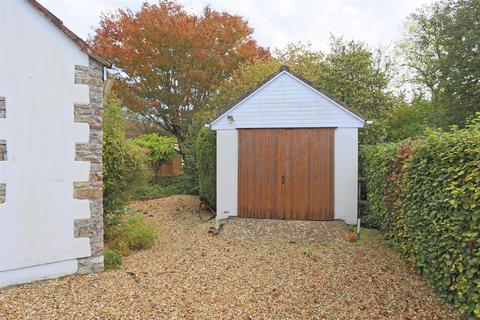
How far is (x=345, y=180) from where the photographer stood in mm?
7613

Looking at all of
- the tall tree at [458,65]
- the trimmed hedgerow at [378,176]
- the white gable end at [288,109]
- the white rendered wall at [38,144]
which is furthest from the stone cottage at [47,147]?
the tall tree at [458,65]

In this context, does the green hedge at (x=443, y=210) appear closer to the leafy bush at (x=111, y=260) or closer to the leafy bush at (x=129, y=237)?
the leafy bush at (x=111, y=260)

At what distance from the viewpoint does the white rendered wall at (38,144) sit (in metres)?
3.89

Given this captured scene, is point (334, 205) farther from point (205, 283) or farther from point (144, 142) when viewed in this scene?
point (144, 142)

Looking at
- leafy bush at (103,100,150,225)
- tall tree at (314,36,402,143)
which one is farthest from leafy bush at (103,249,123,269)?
tall tree at (314,36,402,143)

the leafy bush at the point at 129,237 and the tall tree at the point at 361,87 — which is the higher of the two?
the tall tree at the point at 361,87

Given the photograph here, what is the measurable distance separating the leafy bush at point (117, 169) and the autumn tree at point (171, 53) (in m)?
8.14

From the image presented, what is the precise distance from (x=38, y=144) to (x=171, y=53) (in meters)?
10.7

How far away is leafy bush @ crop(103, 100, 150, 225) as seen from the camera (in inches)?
224

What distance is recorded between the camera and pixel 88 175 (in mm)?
4410

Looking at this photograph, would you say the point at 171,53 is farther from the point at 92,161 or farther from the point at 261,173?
the point at 92,161

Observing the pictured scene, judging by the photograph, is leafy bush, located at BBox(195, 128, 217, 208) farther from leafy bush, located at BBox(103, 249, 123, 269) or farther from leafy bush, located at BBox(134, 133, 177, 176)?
leafy bush, located at BBox(134, 133, 177, 176)

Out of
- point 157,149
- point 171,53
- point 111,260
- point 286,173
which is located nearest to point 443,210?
point 111,260

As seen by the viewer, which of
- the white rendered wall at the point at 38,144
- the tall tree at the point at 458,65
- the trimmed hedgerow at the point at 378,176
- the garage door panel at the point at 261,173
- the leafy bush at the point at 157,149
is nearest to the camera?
the white rendered wall at the point at 38,144
